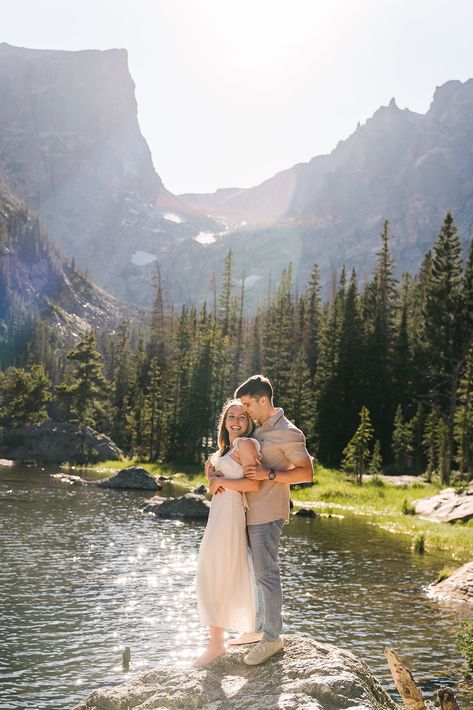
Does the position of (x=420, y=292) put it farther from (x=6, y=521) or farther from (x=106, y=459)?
(x=6, y=521)

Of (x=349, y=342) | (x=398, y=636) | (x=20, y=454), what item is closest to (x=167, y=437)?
(x=20, y=454)

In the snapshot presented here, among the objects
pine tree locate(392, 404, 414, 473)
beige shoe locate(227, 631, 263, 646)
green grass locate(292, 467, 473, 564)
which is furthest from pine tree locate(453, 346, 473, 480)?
beige shoe locate(227, 631, 263, 646)

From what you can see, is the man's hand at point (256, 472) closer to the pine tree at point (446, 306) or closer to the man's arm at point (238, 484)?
the man's arm at point (238, 484)

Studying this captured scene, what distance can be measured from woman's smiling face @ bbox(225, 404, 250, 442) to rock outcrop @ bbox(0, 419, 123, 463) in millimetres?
73031

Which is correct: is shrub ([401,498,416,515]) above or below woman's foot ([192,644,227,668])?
below

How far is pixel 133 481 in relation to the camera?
55.6 m

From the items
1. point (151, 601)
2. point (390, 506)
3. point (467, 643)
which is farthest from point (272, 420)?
point (390, 506)

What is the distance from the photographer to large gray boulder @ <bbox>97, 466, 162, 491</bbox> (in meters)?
55.2

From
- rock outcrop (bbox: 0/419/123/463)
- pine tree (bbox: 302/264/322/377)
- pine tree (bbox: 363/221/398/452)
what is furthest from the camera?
pine tree (bbox: 302/264/322/377)

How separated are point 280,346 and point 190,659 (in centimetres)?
7429

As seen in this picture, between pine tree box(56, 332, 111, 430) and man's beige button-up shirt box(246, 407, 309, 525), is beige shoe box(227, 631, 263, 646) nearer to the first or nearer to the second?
man's beige button-up shirt box(246, 407, 309, 525)

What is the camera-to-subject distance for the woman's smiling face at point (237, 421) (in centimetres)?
861

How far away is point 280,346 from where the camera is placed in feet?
295

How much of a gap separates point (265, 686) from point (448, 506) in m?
34.6
